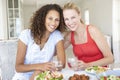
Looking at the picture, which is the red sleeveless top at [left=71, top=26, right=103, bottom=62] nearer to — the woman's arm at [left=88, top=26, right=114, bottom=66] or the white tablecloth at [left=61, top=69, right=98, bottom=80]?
the woman's arm at [left=88, top=26, right=114, bottom=66]

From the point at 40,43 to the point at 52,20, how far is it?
0.59 ft

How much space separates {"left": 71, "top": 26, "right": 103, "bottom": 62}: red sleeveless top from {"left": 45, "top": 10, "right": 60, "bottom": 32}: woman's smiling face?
29 cm

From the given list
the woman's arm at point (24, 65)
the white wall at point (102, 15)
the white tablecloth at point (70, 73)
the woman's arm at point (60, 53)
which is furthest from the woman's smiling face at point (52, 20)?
the white wall at point (102, 15)

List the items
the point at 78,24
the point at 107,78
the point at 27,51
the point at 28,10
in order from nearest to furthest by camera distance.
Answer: the point at 107,78 → the point at 27,51 → the point at 78,24 → the point at 28,10

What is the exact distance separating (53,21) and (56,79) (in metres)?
0.55

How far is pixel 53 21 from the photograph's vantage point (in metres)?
1.63

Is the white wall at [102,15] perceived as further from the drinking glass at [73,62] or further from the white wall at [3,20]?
the drinking glass at [73,62]

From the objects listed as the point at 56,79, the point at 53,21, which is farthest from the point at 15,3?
the point at 56,79

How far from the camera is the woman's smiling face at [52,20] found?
64.3 inches

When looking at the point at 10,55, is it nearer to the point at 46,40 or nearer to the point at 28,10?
the point at 46,40

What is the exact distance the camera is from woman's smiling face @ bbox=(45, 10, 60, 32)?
5.36ft

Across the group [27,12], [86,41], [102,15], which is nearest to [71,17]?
[86,41]

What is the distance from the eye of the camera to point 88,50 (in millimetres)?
1841

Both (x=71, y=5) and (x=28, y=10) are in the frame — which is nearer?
(x=71, y=5)
